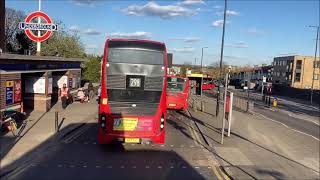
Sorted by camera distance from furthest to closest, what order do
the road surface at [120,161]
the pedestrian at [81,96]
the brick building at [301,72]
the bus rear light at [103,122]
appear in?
the brick building at [301,72] → the pedestrian at [81,96] → the bus rear light at [103,122] → the road surface at [120,161]

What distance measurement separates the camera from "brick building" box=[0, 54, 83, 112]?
67.0 ft

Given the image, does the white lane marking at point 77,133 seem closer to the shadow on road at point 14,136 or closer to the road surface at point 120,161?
the road surface at point 120,161

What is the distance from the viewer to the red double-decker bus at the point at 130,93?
15.2 meters

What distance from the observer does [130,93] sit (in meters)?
15.3

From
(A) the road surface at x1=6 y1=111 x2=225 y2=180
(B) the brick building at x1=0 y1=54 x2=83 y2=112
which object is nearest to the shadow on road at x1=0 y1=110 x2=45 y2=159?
(B) the brick building at x1=0 y1=54 x2=83 y2=112

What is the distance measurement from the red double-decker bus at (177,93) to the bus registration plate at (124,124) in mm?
14528

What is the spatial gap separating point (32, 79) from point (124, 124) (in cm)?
1278

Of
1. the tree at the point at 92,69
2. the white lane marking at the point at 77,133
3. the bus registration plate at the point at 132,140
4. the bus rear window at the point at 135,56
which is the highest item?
the bus rear window at the point at 135,56

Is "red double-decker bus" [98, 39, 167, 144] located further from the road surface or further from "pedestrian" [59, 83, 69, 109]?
"pedestrian" [59, 83, 69, 109]

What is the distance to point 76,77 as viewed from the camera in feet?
120

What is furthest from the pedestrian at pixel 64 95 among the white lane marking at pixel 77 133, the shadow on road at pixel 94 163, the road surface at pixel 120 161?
the shadow on road at pixel 94 163

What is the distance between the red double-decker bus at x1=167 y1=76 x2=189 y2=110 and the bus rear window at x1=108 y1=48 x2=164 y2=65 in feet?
46.9

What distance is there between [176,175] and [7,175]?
14.7ft

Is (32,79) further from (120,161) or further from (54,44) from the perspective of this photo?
(54,44)
